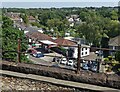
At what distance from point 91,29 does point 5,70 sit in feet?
167

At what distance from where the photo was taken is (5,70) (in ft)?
19.6

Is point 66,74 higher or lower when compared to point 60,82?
higher

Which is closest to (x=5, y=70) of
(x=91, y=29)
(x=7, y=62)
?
(x=7, y=62)

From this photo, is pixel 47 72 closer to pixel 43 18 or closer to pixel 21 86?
pixel 21 86

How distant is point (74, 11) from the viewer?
127 meters

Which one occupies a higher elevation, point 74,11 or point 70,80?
point 74,11

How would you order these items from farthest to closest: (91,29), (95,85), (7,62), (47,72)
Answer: (91,29) < (7,62) < (47,72) < (95,85)

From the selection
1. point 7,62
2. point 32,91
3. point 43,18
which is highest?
point 43,18

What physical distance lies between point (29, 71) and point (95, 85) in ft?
4.32

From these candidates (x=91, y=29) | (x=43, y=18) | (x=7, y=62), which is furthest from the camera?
(x=43, y=18)

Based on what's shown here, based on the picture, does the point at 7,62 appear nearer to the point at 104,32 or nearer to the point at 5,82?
the point at 5,82

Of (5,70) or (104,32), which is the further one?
(104,32)

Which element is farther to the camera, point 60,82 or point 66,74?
point 66,74

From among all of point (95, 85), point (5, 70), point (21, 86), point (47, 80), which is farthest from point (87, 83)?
point (5, 70)
